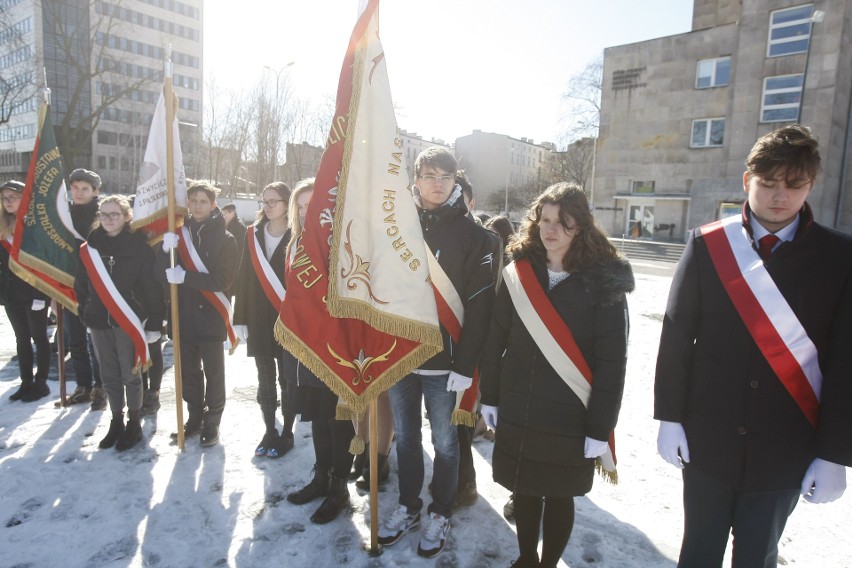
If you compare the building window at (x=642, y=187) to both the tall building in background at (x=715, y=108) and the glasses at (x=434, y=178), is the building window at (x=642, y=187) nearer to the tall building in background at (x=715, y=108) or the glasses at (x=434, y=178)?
the tall building in background at (x=715, y=108)

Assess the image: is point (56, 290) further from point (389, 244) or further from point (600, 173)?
point (600, 173)

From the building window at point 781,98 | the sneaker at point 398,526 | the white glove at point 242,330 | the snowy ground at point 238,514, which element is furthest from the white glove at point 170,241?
the building window at point 781,98

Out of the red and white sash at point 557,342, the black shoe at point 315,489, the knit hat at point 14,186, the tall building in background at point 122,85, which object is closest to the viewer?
the red and white sash at point 557,342

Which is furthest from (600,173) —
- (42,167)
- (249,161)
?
(42,167)

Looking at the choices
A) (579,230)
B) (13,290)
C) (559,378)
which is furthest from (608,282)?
(13,290)

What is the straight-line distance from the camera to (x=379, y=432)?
3.74 meters

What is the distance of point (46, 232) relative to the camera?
508 centimetres

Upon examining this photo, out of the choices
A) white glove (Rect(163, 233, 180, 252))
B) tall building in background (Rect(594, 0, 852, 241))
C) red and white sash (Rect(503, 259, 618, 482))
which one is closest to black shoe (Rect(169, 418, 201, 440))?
white glove (Rect(163, 233, 180, 252))

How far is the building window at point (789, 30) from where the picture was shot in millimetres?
26875

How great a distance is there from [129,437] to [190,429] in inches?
18.7

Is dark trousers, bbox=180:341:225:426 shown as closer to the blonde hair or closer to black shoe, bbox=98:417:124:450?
black shoe, bbox=98:417:124:450

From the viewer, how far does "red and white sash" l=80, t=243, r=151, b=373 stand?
4.11m

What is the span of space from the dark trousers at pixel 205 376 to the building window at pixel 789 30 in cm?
3371

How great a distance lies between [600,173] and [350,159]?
3411cm
